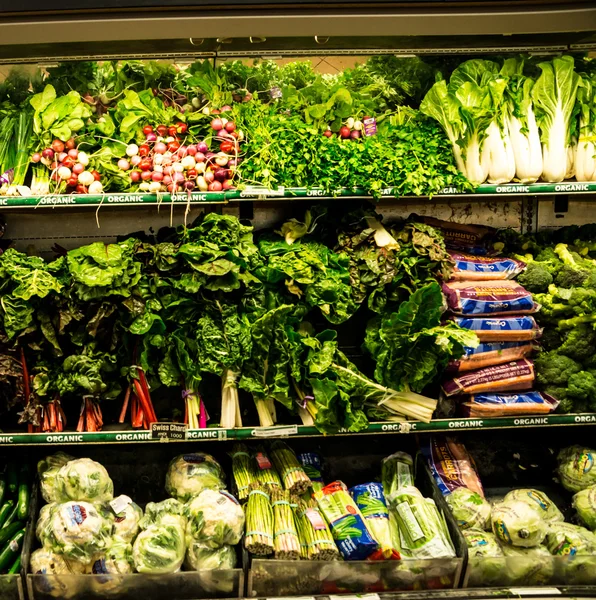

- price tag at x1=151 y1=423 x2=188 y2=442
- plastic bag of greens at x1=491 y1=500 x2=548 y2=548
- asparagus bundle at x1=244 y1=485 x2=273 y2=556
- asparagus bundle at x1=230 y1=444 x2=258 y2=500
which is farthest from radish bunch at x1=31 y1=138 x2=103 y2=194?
plastic bag of greens at x1=491 y1=500 x2=548 y2=548

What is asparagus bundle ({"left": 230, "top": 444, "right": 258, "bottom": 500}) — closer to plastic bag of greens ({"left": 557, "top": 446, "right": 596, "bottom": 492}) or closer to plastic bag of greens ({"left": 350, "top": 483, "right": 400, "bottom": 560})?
plastic bag of greens ({"left": 350, "top": 483, "right": 400, "bottom": 560})

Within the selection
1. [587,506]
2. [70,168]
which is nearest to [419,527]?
[587,506]

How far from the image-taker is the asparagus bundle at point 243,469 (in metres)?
3.27

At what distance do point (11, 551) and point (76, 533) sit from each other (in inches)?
16.8

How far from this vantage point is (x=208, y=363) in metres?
3.11

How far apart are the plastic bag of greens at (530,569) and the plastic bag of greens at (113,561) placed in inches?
64.8

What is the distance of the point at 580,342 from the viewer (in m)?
3.28

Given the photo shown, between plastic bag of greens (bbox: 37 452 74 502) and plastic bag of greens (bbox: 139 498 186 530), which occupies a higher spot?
plastic bag of greens (bbox: 37 452 74 502)

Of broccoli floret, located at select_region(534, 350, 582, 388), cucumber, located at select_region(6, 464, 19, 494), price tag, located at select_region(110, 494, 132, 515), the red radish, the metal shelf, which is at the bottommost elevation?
price tag, located at select_region(110, 494, 132, 515)

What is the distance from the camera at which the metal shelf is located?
312 cm

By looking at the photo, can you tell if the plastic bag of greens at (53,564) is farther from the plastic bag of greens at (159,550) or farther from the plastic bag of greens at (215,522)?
the plastic bag of greens at (215,522)

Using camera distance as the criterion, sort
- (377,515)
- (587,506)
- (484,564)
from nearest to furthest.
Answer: (484,564)
(377,515)
(587,506)

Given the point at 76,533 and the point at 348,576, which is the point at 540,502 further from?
the point at 76,533

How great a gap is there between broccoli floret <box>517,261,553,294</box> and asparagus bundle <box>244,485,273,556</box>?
1.64 m
